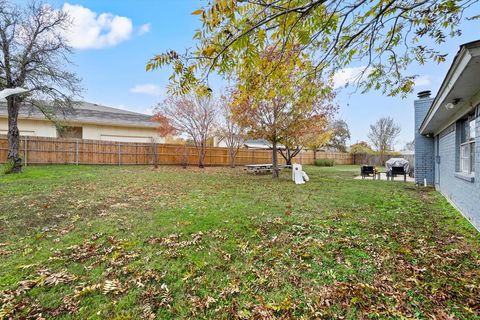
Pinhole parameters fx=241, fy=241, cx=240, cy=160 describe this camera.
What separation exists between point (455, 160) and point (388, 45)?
4.28 metres

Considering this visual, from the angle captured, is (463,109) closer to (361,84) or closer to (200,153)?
(361,84)

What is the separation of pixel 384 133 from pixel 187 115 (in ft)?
87.7

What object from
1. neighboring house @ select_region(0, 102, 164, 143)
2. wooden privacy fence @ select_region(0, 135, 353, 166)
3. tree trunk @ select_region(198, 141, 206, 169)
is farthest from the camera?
tree trunk @ select_region(198, 141, 206, 169)

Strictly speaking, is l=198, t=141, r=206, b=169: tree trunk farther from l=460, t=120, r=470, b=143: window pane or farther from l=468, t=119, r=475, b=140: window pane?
l=468, t=119, r=475, b=140: window pane

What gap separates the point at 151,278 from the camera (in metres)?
2.69

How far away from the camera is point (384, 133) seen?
31.2 meters

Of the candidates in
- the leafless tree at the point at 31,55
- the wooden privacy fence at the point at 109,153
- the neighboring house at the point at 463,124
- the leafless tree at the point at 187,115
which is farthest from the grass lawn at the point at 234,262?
the leafless tree at the point at 187,115

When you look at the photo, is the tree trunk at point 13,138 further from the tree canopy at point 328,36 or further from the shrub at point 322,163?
the shrub at point 322,163

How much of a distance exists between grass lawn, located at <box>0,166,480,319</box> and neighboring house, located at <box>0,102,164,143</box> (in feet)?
40.5

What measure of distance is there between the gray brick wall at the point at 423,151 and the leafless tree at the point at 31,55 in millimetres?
14879

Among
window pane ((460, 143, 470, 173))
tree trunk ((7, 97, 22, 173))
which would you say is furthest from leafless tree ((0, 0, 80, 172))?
window pane ((460, 143, 470, 173))

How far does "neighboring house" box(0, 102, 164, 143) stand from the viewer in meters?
14.9

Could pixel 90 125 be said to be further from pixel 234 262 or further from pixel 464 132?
pixel 464 132

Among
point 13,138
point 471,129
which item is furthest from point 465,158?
point 13,138
